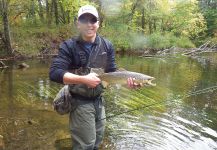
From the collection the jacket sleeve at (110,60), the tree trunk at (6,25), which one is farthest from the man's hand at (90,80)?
the tree trunk at (6,25)

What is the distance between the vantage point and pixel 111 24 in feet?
120

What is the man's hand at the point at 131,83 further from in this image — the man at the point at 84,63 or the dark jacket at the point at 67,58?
the dark jacket at the point at 67,58

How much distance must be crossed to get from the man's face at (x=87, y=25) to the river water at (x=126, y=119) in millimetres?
1977

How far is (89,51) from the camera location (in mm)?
3973

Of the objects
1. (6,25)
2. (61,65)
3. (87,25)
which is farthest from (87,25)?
(6,25)

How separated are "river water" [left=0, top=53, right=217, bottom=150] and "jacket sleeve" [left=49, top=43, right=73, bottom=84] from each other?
6.25 feet

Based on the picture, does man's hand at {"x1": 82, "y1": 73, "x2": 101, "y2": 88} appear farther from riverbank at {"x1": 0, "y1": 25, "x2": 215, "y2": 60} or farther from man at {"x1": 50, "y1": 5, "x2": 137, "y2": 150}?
riverbank at {"x1": 0, "y1": 25, "x2": 215, "y2": 60}

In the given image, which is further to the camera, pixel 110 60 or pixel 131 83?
pixel 110 60

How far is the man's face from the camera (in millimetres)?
3910

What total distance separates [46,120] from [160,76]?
971 cm

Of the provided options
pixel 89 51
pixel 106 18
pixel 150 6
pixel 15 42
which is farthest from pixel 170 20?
pixel 89 51

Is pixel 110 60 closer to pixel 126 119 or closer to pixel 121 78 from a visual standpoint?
pixel 121 78

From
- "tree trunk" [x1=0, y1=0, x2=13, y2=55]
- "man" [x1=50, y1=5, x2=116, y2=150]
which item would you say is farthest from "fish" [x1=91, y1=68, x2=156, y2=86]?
"tree trunk" [x1=0, y1=0, x2=13, y2=55]

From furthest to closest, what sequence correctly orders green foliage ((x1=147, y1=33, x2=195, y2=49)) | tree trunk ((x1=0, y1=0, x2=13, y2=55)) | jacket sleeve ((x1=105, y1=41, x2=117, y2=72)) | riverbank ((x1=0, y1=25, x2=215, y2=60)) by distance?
1. green foliage ((x1=147, y1=33, x2=195, y2=49))
2. riverbank ((x1=0, y1=25, x2=215, y2=60))
3. tree trunk ((x1=0, y1=0, x2=13, y2=55))
4. jacket sleeve ((x1=105, y1=41, x2=117, y2=72))
